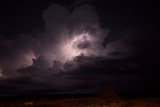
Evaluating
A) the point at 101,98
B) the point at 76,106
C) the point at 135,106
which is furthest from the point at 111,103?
the point at 135,106

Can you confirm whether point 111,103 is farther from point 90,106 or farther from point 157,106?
point 157,106

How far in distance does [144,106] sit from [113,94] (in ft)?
20.0

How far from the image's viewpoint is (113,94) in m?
35.2

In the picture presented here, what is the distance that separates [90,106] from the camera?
31.0 meters

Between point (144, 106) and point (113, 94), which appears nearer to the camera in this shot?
point (113, 94)

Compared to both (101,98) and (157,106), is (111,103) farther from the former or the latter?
(157,106)

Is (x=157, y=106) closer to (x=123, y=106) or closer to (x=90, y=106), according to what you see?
(x=123, y=106)

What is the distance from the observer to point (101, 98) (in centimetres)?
3497

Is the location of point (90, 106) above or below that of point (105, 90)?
below

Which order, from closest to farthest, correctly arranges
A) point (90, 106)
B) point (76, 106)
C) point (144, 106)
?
point (90, 106), point (76, 106), point (144, 106)

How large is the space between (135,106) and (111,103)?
7621 millimetres

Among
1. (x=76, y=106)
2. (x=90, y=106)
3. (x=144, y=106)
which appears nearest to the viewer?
(x=90, y=106)

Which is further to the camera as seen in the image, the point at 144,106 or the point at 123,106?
the point at 144,106

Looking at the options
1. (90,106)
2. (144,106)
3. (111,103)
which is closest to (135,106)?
(144,106)
